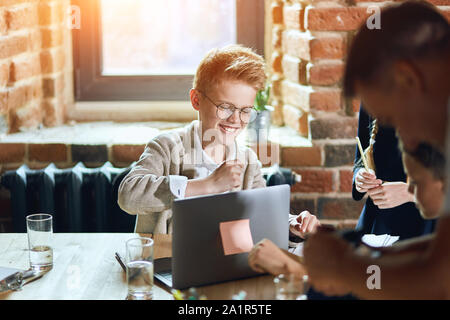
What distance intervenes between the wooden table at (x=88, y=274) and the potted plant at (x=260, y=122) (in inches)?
30.9

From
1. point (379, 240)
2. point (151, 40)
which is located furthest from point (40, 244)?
point (151, 40)

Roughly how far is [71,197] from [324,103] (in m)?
1.00

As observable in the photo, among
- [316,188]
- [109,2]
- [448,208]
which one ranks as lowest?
[316,188]

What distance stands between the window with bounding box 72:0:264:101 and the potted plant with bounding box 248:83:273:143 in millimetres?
341

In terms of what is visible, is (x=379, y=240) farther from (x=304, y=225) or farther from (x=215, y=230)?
(x=215, y=230)

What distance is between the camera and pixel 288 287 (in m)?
1.23

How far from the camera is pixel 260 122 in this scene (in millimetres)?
2354

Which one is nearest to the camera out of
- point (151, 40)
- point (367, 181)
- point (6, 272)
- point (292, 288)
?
point (292, 288)

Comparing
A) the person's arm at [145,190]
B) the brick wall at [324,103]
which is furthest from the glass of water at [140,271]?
the brick wall at [324,103]

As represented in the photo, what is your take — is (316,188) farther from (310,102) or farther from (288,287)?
(288,287)

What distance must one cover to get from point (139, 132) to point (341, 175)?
31.9 inches

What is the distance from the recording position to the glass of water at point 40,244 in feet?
4.75

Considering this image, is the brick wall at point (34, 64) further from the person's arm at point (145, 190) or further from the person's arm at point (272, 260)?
the person's arm at point (272, 260)

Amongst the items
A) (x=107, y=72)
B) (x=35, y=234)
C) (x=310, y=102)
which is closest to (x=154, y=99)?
(x=107, y=72)
